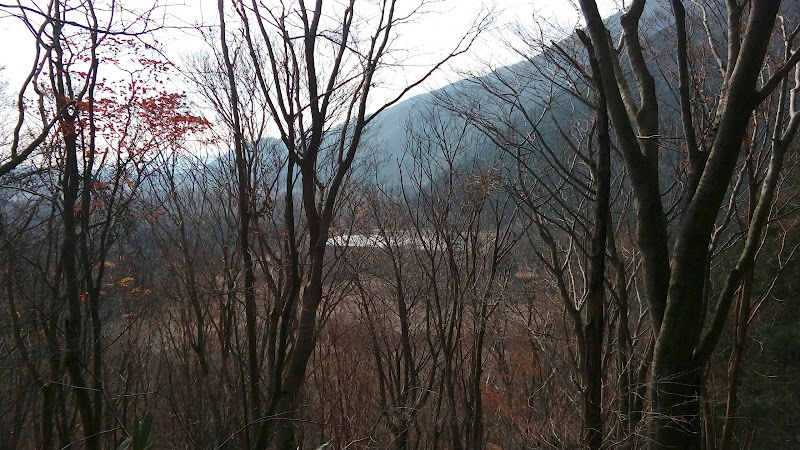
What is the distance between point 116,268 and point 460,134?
6937mm

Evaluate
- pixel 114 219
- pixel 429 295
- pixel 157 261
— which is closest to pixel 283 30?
pixel 114 219

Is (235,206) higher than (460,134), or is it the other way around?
(460,134)

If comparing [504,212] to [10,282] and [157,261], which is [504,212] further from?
[10,282]

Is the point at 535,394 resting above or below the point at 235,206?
below

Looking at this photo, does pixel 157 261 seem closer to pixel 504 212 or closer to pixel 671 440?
pixel 504 212

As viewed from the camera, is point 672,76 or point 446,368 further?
point 446,368

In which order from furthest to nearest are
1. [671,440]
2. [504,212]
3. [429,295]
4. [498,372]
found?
[498,372], [429,295], [504,212], [671,440]

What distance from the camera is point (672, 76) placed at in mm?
5656

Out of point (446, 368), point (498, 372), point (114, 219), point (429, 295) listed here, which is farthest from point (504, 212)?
point (114, 219)

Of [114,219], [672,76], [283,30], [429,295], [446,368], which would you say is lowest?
[446,368]

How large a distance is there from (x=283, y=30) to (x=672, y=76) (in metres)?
3.78

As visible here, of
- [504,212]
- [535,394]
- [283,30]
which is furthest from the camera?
[504,212]

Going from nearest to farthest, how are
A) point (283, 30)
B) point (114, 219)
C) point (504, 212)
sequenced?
1. point (283, 30)
2. point (114, 219)
3. point (504, 212)

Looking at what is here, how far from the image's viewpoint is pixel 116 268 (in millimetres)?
10953
